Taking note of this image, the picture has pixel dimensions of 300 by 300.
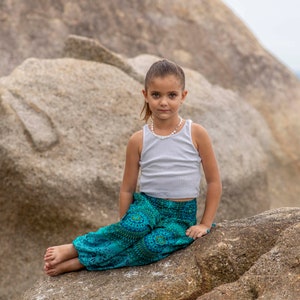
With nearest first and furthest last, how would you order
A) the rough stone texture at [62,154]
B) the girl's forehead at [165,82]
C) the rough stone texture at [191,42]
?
the girl's forehead at [165,82] < the rough stone texture at [62,154] < the rough stone texture at [191,42]

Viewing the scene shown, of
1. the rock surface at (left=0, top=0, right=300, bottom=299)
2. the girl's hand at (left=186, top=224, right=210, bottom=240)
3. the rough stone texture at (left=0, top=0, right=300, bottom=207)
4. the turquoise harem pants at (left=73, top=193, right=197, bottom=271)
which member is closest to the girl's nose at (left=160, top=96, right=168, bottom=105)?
the turquoise harem pants at (left=73, top=193, right=197, bottom=271)

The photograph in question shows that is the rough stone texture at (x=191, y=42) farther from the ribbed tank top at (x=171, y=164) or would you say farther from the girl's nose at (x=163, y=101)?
the girl's nose at (x=163, y=101)

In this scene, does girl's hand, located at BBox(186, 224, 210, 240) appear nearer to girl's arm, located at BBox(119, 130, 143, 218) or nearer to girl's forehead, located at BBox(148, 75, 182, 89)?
girl's arm, located at BBox(119, 130, 143, 218)

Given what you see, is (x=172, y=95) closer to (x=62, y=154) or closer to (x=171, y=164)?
(x=171, y=164)

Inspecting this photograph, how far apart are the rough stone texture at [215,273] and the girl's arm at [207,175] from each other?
61 millimetres

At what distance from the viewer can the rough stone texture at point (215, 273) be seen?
3.13 meters

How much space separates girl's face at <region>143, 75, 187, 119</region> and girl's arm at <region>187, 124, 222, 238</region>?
0.62 ft

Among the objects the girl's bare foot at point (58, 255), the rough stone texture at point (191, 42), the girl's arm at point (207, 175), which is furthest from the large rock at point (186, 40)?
the girl's bare foot at point (58, 255)

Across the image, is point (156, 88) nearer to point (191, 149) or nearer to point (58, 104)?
point (191, 149)

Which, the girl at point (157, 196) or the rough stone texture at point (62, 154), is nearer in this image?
the girl at point (157, 196)

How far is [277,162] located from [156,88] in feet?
16.3

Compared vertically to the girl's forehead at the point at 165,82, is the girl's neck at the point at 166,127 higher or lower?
lower

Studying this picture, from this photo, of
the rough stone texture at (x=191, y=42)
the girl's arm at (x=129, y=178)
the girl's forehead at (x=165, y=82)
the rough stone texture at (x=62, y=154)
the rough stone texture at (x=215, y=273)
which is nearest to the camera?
the rough stone texture at (x=215, y=273)

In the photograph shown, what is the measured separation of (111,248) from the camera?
379 cm
